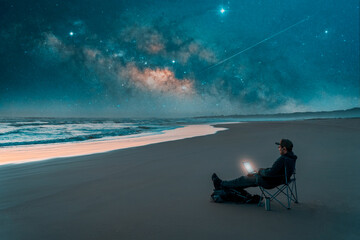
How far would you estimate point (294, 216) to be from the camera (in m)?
4.43

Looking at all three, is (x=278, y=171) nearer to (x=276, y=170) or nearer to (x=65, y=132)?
(x=276, y=170)

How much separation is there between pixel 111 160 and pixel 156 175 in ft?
11.7

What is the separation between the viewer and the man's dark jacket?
4.41m

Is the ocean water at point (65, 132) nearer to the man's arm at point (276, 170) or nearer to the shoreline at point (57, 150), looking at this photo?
the shoreline at point (57, 150)

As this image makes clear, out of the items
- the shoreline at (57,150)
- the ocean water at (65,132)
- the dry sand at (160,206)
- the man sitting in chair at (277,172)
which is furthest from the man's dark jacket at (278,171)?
the ocean water at (65,132)

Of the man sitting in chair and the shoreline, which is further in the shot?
the shoreline

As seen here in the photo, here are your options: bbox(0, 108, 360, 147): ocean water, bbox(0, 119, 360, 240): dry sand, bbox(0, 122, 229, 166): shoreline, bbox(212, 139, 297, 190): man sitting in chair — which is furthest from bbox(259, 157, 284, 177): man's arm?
bbox(0, 108, 360, 147): ocean water

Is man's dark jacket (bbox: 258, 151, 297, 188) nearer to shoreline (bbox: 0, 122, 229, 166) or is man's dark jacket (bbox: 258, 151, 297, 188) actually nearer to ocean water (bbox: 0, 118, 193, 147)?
shoreline (bbox: 0, 122, 229, 166)

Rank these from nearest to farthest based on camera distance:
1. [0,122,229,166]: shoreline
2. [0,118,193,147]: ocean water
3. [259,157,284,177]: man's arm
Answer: [259,157,284,177]: man's arm, [0,122,229,166]: shoreline, [0,118,193,147]: ocean water

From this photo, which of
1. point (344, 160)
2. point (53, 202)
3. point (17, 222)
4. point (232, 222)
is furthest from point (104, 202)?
point (344, 160)

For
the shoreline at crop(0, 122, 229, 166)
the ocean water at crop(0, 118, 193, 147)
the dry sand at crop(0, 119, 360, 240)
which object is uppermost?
the ocean water at crop(0, 118, 193, 147)

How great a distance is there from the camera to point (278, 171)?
444 cm

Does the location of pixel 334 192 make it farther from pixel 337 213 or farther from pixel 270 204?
pixel 270 204

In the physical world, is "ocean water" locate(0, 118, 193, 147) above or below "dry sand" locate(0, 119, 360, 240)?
above
